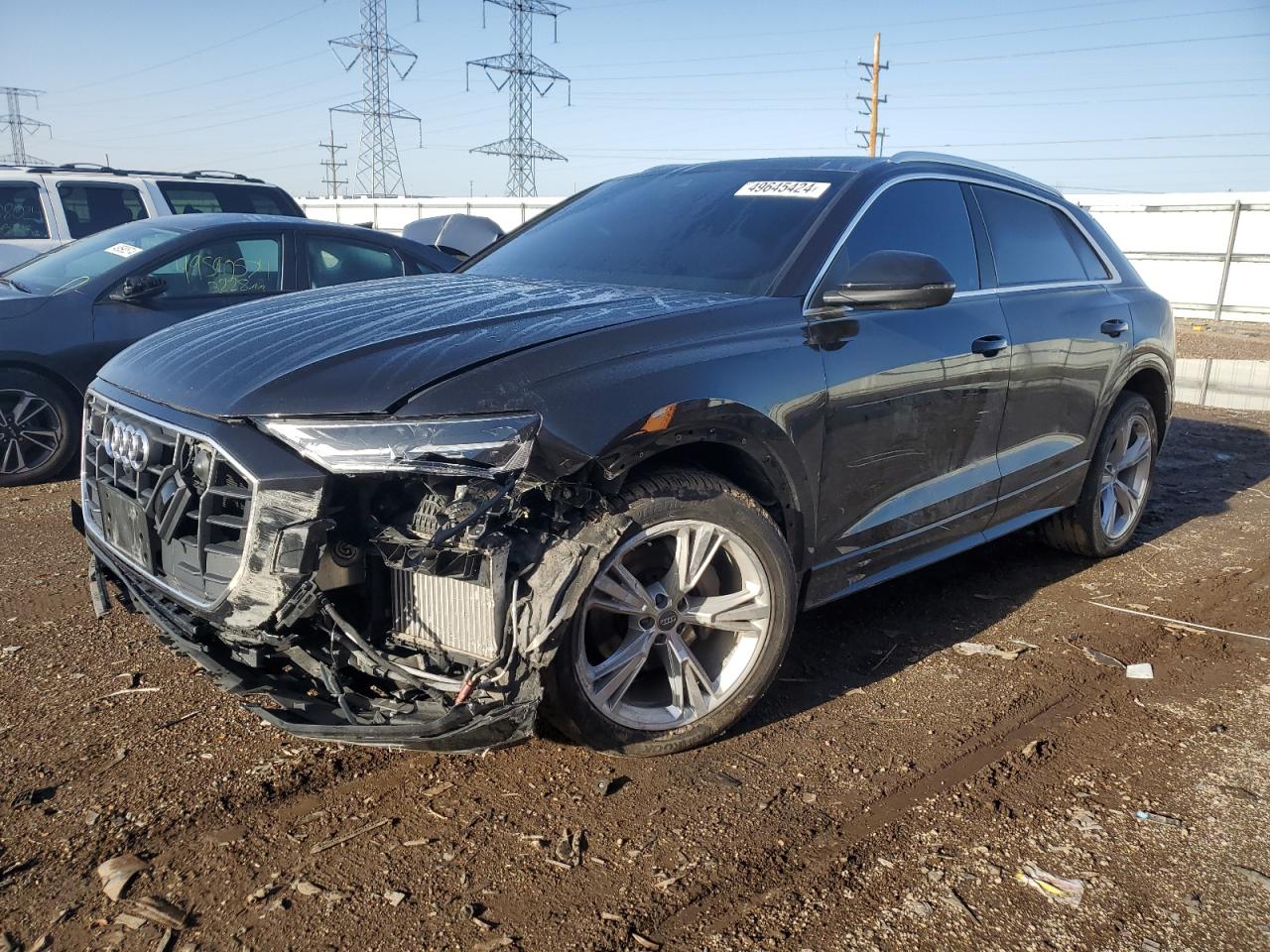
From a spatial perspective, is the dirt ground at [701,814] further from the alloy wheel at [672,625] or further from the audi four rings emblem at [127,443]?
the audi four rings emblem at [127,443]

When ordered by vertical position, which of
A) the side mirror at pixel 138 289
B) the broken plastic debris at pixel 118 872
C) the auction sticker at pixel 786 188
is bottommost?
the broken plastic debris at pixel 118 872

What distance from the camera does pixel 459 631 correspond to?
106 inches

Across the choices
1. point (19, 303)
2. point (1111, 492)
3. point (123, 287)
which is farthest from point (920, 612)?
point (19, 303)

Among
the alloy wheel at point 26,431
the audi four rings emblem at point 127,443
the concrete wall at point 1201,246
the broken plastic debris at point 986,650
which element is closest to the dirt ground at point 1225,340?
the concrete wall at point 1201,246

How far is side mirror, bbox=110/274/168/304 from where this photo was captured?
6688mm

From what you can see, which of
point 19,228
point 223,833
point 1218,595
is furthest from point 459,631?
point 19,228

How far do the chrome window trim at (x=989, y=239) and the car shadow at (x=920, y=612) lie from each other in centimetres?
134

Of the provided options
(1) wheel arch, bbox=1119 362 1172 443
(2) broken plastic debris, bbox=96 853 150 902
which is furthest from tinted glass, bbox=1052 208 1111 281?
(2) broken plastic debris, bbox=96 853 150 902

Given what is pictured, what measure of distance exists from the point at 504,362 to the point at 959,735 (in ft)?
6.33

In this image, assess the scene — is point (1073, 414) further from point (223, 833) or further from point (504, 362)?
point (223, 833)

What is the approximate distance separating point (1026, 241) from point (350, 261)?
15.8 ft

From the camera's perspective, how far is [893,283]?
3.47 metres

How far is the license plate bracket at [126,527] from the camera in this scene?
9.59 feet

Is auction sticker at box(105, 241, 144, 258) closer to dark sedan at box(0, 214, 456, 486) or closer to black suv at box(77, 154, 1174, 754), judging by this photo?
dark sedan at box(0, 214, 456, 486)
